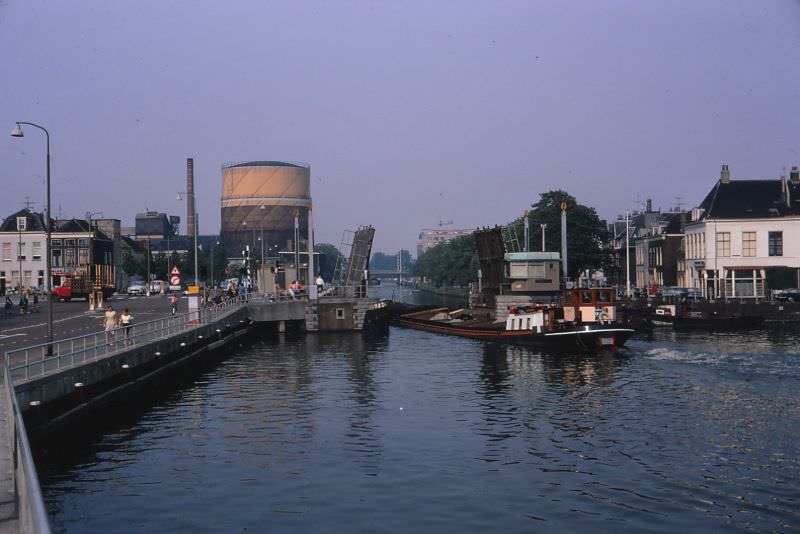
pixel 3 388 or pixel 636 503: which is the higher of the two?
pixel 3 388

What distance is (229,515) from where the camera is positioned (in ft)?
72.6

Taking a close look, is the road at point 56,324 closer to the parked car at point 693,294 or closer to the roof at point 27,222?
the parked car at point 693,294

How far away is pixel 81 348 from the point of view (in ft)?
120

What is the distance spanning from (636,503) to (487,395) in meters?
19.2

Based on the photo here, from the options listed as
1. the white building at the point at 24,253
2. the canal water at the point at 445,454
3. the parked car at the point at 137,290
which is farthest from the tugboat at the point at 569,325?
the white building at the point at 24,253

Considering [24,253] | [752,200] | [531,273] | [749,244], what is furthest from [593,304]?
[24,253]

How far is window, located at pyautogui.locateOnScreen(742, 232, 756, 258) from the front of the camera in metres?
106

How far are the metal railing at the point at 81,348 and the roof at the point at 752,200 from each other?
67739 mm

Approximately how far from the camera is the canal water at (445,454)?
72.8 ft

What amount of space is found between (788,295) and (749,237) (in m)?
12.1

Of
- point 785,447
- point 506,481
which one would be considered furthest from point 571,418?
point 506,481

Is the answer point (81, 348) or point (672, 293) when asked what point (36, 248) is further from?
point (81, 348)

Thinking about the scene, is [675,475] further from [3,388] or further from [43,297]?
[43,297]

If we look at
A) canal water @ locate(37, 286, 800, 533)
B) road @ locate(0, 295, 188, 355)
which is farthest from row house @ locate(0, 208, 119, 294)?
canal water @ locate(37, 286, 800, 533)
